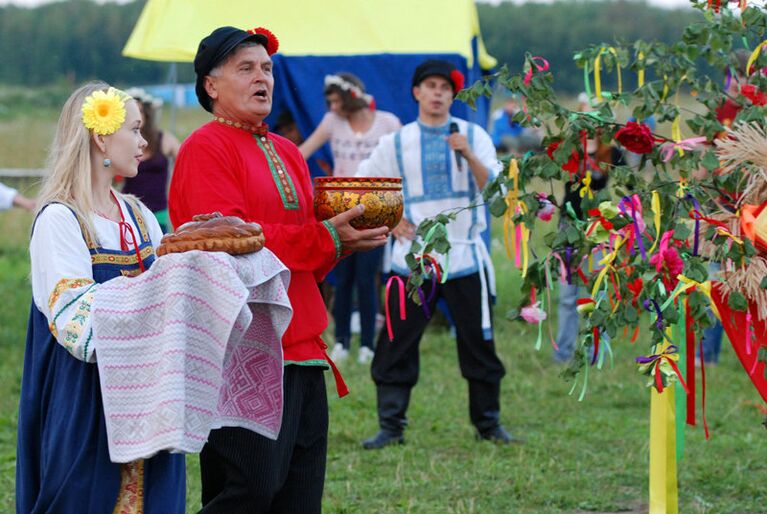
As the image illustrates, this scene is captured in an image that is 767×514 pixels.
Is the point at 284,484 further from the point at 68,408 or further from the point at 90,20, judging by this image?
the point at 90,20

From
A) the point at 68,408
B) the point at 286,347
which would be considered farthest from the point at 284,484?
the point at 68,408

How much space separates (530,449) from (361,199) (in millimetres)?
3034

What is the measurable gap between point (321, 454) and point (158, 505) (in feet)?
1.90

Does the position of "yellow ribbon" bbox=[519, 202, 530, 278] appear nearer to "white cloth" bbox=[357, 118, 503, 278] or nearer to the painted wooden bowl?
the painted wooden bowl

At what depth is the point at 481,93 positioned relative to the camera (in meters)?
3.67

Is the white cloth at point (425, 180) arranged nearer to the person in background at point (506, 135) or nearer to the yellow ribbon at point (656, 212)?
the yellow ribbon at point (656, 212)

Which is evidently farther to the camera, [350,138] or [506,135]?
[506,135]

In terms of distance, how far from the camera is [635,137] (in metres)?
3.73

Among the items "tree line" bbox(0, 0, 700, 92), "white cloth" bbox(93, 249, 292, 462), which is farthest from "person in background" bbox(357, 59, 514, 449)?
"tree line" bbox(0, 0, 700, 92)

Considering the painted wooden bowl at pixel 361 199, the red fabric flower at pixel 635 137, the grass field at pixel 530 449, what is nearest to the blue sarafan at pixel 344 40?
the grass field at pixel 530 449

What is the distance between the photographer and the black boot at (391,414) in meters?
6.37

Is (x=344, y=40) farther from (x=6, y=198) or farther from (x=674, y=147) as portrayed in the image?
(x=674, y=147)

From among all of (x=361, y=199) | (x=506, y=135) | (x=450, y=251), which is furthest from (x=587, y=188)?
(x=506, y=135)

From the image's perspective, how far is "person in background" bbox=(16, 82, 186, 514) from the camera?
3246 mm
